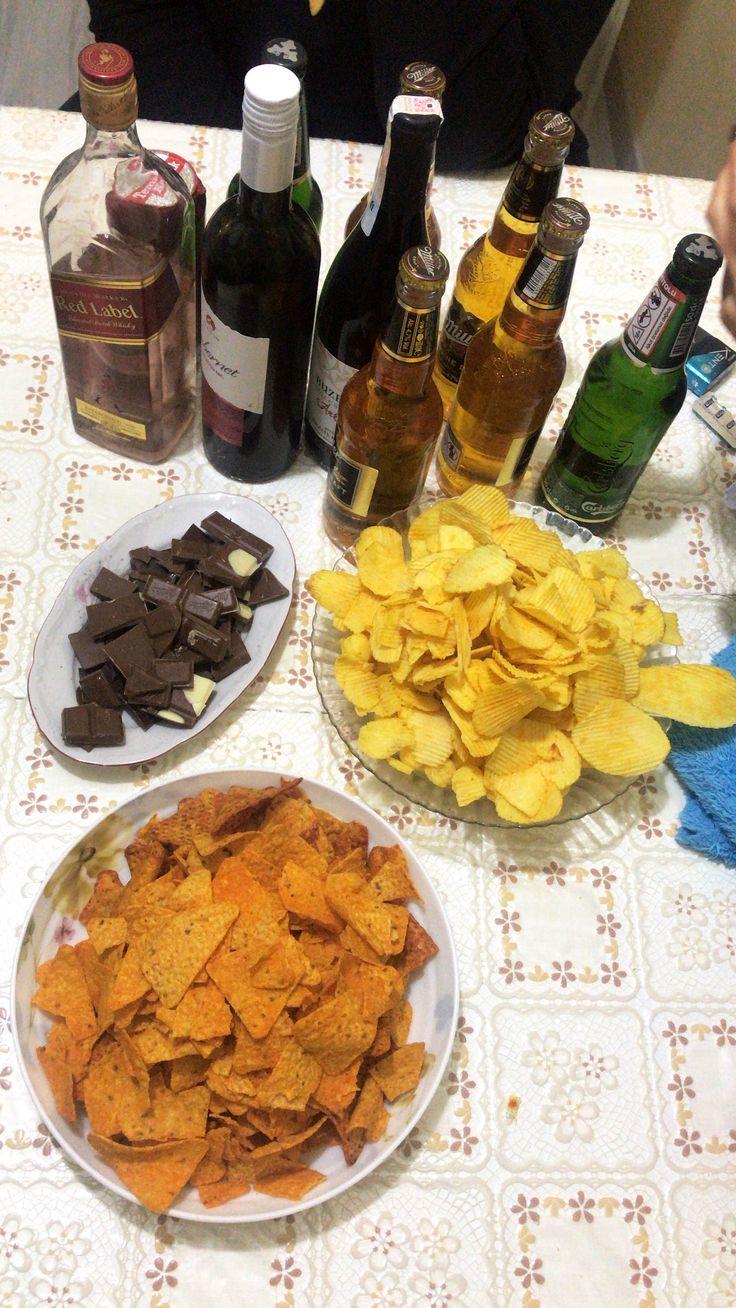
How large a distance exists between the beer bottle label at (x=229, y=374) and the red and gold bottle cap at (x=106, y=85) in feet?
0.49

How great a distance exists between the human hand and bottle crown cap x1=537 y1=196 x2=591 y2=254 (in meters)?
0.13

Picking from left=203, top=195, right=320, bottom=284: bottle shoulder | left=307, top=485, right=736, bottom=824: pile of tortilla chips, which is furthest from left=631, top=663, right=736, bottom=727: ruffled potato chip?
left=203, top=195, right=320, bottom=284: bottle shoulder

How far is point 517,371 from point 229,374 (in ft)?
0.83

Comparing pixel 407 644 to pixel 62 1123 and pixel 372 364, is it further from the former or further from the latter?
pixel 62 1123

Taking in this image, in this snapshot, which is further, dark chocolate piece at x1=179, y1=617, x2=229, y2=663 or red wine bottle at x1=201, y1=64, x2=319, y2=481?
dark chocolate piece at x1=179, y1=617, x2=229, y2=663

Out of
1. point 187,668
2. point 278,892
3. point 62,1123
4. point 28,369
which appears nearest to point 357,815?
point 278,892

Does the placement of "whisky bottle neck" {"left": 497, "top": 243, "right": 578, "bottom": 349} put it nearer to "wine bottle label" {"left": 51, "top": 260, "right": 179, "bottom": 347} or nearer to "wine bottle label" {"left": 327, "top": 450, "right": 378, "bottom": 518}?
"wine bottle label" {"left": 327, "top": 450, "right": 378, "bottom": 518}

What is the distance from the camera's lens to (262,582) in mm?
874

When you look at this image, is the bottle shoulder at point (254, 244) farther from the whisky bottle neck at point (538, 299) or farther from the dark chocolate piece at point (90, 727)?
the dark chocolate piece at point (90, 727)

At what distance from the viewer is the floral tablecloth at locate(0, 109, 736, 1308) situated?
69 centimetres

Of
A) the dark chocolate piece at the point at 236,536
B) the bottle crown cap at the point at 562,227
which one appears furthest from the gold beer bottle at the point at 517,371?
the dark chocolate piece at the point at 236,536

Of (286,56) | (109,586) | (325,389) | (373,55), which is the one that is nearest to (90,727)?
(109,586)

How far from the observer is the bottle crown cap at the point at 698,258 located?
2.39 ft

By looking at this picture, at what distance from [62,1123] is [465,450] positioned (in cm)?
65
